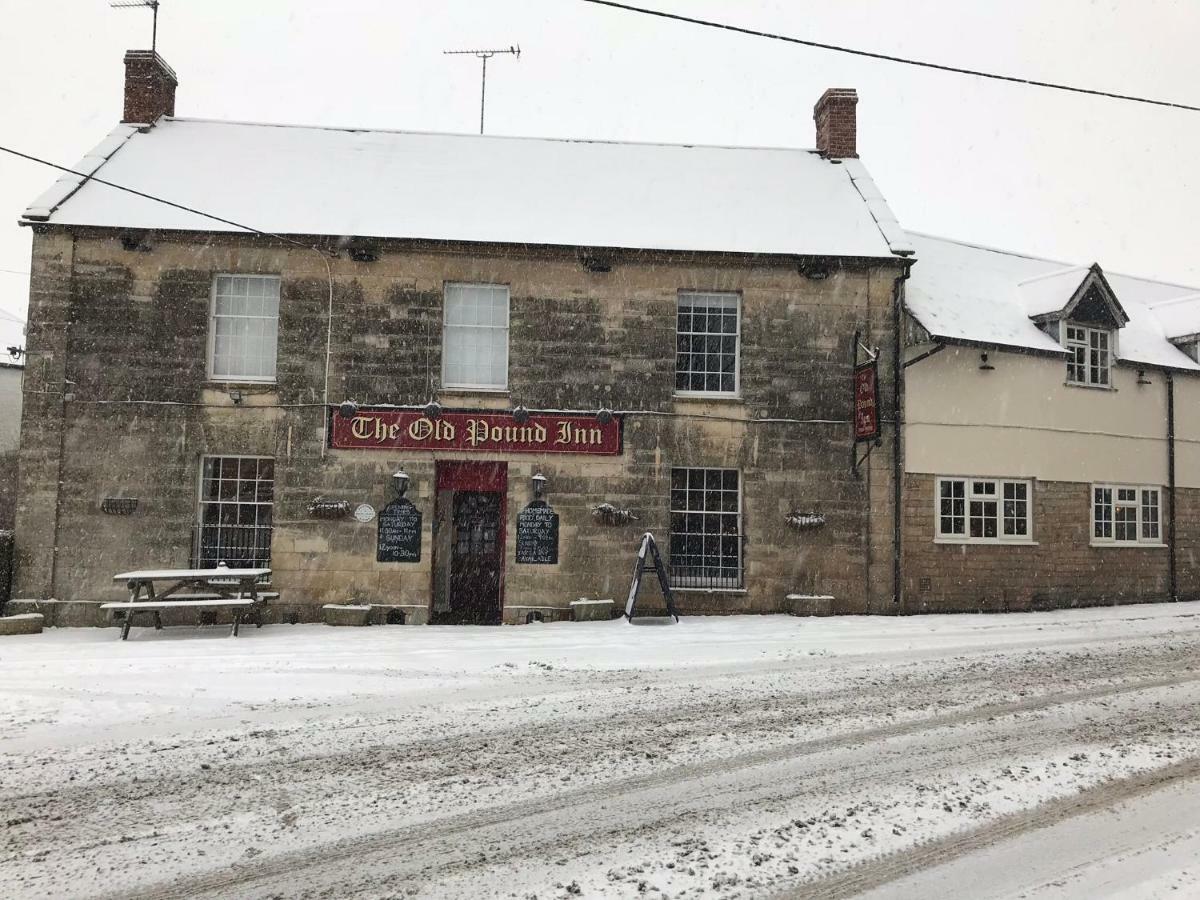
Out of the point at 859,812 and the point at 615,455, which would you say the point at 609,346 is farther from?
the point at 859,812

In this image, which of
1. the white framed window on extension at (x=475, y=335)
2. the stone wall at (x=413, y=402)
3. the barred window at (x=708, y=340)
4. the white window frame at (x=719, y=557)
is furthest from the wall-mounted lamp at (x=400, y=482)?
the barred window at (x=708, y=340)

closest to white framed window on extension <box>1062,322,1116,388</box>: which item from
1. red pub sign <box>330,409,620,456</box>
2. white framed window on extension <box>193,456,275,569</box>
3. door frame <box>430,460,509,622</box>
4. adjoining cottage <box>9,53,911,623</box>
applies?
adjoining cottage <box>9,53,911,623</box>

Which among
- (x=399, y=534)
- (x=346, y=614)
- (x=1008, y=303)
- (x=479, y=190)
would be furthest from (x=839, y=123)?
(x=346, y=614)

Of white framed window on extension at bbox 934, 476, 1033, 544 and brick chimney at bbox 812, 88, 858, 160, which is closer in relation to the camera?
white framed window on extension at bbox 934, 476, 1033, 544

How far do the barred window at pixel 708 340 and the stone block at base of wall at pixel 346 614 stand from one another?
22.5 ft

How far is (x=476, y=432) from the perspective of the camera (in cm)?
1408

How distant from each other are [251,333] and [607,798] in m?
11.6

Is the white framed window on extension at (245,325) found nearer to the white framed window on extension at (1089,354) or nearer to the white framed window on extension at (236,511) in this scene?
the white framed window on extension at (236,511)

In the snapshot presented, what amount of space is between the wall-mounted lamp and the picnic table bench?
238 cm

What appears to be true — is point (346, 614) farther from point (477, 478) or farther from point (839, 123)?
point (839, 123)

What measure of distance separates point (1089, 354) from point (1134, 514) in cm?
346

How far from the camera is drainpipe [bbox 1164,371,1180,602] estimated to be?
56.3ft

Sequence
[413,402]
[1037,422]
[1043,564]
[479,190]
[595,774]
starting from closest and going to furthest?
1. [595,774]
2. [413,402]
3. [479,190]
4. [1043,564]
5. [1037,422]

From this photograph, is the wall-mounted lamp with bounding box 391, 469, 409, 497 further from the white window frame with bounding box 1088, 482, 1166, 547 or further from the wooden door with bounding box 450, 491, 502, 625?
the white window frame with bounding box 1088, 482, 1166, 547
